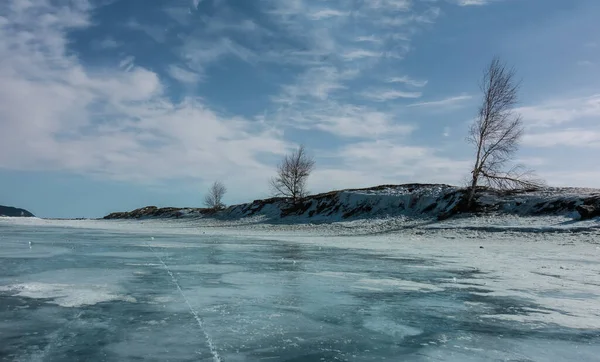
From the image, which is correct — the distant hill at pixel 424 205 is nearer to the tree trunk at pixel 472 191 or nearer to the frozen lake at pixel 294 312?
Result: the tree trunk at pixel 472 191

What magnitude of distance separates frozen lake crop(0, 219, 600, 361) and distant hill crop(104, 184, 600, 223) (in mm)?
17023

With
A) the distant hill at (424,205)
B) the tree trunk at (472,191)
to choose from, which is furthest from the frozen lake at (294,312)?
the tree trunk at (472,191)

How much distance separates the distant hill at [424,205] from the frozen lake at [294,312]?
1702cm

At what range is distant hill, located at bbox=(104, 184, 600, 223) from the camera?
2556 centimetres

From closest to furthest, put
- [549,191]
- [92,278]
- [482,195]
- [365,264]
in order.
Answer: [92,278] → [365,264] → [549,191] → [482,195]

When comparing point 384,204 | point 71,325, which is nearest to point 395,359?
point 71,325

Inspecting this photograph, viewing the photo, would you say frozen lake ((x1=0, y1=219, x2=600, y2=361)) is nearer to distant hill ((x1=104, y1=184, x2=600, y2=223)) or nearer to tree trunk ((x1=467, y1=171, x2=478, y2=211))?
distant hill ((x1=104, y1=184, x2=600, y2=223))

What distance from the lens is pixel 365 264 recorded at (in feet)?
37.8

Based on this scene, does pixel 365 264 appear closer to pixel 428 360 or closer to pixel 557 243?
pixel 428 360

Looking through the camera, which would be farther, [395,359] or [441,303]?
[441,303]

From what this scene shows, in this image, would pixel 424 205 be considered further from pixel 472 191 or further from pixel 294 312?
pixel 294 312

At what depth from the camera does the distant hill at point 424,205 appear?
1006 inches

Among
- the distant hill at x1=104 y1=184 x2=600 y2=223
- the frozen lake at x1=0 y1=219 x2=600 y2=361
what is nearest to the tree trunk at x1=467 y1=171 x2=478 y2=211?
the distant hill at x1=104 y1=184 x2=600 y2=223

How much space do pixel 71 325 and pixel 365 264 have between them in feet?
26.6
